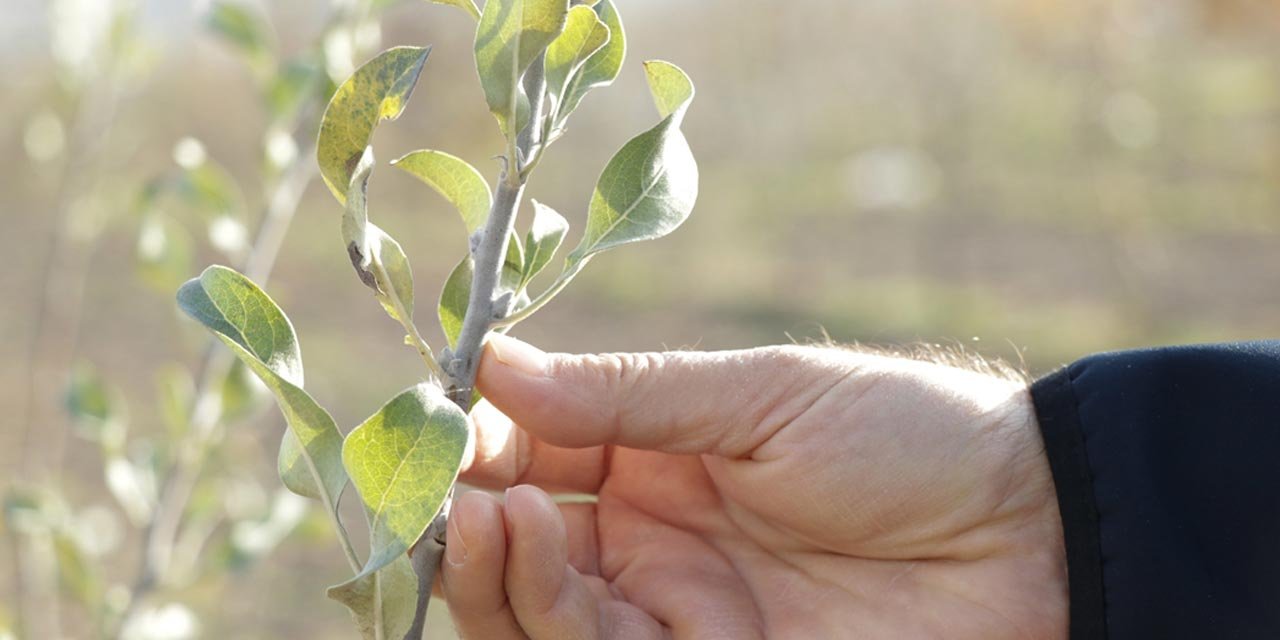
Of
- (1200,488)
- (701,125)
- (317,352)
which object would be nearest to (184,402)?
(1200,488)

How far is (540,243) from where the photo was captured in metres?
0.96

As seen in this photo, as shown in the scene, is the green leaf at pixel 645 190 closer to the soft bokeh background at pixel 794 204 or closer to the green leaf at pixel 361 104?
the green leaf at pixel 361 104

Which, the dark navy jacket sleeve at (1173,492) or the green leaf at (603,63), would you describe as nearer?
the green leaf at (603,63)

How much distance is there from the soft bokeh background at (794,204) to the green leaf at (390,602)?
3.64 meters

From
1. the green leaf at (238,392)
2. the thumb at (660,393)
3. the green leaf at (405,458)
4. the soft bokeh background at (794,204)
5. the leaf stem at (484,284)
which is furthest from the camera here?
the soft bokeh background at (794,204)

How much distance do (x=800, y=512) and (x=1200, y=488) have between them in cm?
48

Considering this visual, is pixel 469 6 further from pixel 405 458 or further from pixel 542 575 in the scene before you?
pixel 542 575

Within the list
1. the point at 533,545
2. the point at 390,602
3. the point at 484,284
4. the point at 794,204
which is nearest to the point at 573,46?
the point at 484,284

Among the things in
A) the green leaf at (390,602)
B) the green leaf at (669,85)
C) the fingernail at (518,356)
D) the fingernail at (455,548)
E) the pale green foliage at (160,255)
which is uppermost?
the green leaf at (669,85)

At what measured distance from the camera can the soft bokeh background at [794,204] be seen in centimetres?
637

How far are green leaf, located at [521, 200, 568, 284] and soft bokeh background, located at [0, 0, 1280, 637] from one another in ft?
11.6

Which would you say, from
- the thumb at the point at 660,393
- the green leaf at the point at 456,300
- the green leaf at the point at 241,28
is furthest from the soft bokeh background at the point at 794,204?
the green leaf at the point at 456,300

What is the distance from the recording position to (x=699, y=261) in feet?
31.4

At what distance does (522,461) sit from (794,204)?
948 centimetres
